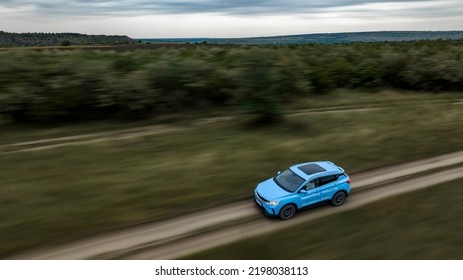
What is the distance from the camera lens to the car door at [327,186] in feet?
45.6

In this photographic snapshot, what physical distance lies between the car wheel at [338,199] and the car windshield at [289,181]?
1.77 m

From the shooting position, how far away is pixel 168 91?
2741 centimetres

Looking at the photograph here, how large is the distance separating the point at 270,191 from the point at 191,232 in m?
3.37

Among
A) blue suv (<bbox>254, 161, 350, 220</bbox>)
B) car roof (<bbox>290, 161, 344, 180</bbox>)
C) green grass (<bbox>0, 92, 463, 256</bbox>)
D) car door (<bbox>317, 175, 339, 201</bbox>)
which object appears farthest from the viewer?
car roof (<bbox>290, 161, 344, 180</bbox>)

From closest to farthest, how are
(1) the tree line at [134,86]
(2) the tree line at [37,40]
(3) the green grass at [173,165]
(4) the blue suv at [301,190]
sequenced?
(4) the blue suv at [301,190], (3) the green grass at [173,165], (1) the tree line at [134,86], (2) the tree line at [37,40]

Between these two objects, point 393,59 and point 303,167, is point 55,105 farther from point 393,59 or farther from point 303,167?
point 393,59

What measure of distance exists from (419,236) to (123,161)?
13.8m

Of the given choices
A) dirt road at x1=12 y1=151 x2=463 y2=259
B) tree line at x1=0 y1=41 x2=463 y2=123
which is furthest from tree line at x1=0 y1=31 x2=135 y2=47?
dirt road at x1=12 y1=151 x2=463 y2=259

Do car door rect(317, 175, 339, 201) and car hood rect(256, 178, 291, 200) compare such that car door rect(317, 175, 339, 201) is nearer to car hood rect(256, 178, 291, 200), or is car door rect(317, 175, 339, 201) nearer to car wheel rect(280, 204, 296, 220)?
car wheel rect(280, 204, 296, 220)

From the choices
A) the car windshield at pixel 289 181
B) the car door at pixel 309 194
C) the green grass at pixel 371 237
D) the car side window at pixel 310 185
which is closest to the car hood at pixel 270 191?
the car windshield at pixel 289 181

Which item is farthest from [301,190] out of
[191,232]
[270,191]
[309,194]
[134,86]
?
[134,86]

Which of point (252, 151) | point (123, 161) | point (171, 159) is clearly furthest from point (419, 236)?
point (123, 161)

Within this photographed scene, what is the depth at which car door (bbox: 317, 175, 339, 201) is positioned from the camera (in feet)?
45.6

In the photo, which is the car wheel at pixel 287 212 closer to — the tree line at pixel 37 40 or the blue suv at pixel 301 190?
the blue suv at pixel 301 190
